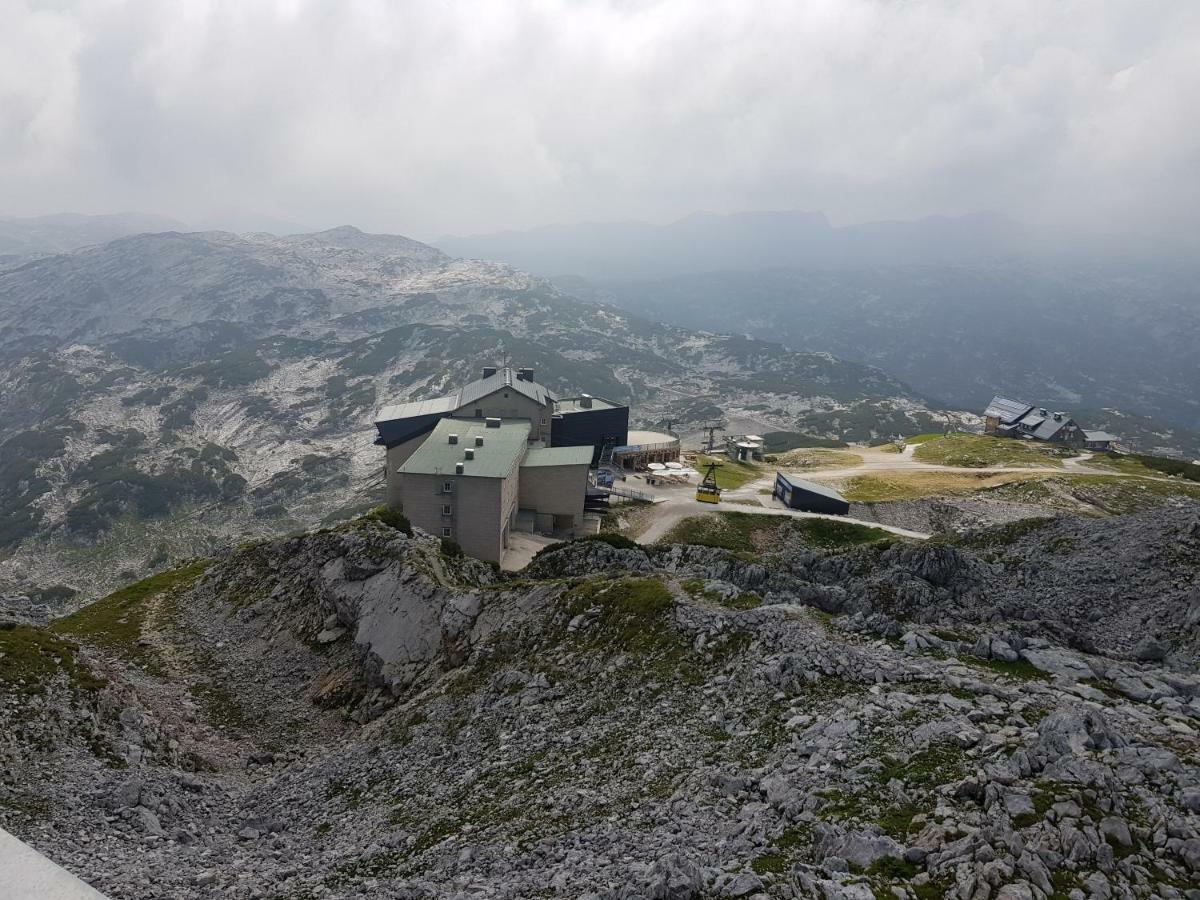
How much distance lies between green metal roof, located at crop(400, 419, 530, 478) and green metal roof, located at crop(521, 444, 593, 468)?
0.98m

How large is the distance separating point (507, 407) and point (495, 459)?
65.4 ft

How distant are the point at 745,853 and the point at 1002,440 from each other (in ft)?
452

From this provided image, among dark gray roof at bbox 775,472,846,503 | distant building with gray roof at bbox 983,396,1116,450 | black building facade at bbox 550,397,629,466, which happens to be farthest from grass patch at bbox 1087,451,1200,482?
black building facade at bbox 550,397,629,466

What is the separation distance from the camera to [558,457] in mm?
78750

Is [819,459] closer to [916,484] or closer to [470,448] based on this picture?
[916,484]

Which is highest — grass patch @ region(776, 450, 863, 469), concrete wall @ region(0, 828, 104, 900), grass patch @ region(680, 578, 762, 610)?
concrete wall @ region(0, 828, 104, 900)

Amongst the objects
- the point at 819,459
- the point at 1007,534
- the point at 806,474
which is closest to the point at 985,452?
the point at 819,459

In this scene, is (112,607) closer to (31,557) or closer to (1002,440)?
(1002,440)

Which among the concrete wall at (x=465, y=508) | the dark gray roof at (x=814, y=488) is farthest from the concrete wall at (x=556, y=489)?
the dark gray roof at (x=814, y=488)

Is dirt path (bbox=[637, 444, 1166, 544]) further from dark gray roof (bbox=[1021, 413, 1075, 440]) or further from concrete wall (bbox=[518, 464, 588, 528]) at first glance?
dark gray roof (bbox=[1021, 413, 1075, 440])

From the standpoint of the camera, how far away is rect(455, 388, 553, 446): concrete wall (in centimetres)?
8819

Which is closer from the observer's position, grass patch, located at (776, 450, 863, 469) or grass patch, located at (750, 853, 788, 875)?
grass patch, located at (750, 853, 788, 875)

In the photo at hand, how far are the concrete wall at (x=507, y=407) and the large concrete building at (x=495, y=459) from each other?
136 millimetres

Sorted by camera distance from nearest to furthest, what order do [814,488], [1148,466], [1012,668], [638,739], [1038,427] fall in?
[1012,668] < [638,739] < [814,488] < [1148,466] < [1038,427]
